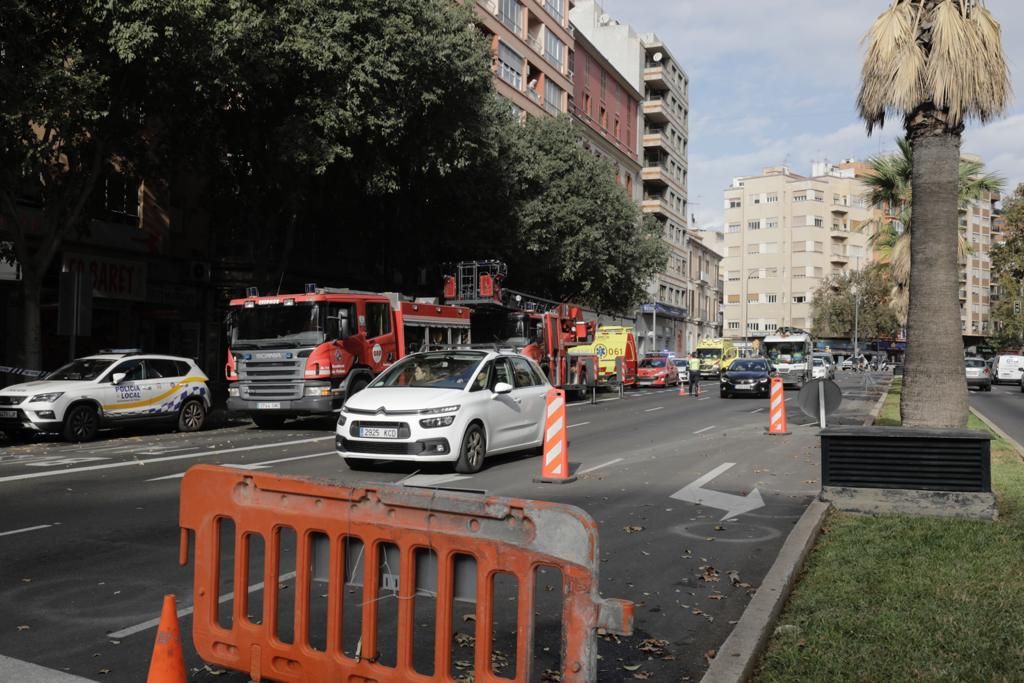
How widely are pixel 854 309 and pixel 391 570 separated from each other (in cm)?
8693

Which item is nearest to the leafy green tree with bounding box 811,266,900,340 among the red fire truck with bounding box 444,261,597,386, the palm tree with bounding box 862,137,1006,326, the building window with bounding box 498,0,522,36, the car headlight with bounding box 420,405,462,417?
the building window with bounding box 498,0,522,36

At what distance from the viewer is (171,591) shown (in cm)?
597

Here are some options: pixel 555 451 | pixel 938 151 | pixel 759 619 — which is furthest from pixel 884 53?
pixel 759 619

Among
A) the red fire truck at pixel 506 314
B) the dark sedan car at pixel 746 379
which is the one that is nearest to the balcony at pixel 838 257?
the dark sedan car at pixel 746 379

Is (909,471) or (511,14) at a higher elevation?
(511,14)

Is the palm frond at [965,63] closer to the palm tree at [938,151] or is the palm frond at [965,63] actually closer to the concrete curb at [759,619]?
the palm tree at [938,151]

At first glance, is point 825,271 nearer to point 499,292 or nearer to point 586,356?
point 586,356

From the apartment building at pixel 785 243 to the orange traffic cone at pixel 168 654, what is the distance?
352ft

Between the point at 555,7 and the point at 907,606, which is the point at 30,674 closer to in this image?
the point at 907,606

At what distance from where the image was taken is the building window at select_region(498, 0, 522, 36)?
4497 centimetres

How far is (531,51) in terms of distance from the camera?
4850cm

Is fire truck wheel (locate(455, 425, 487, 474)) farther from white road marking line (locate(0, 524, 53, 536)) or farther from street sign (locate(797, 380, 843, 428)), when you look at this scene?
street sign (locate(797, 380, 843, 428))

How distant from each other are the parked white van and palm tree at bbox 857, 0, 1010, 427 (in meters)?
48.9

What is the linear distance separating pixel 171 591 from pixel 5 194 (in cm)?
1506
